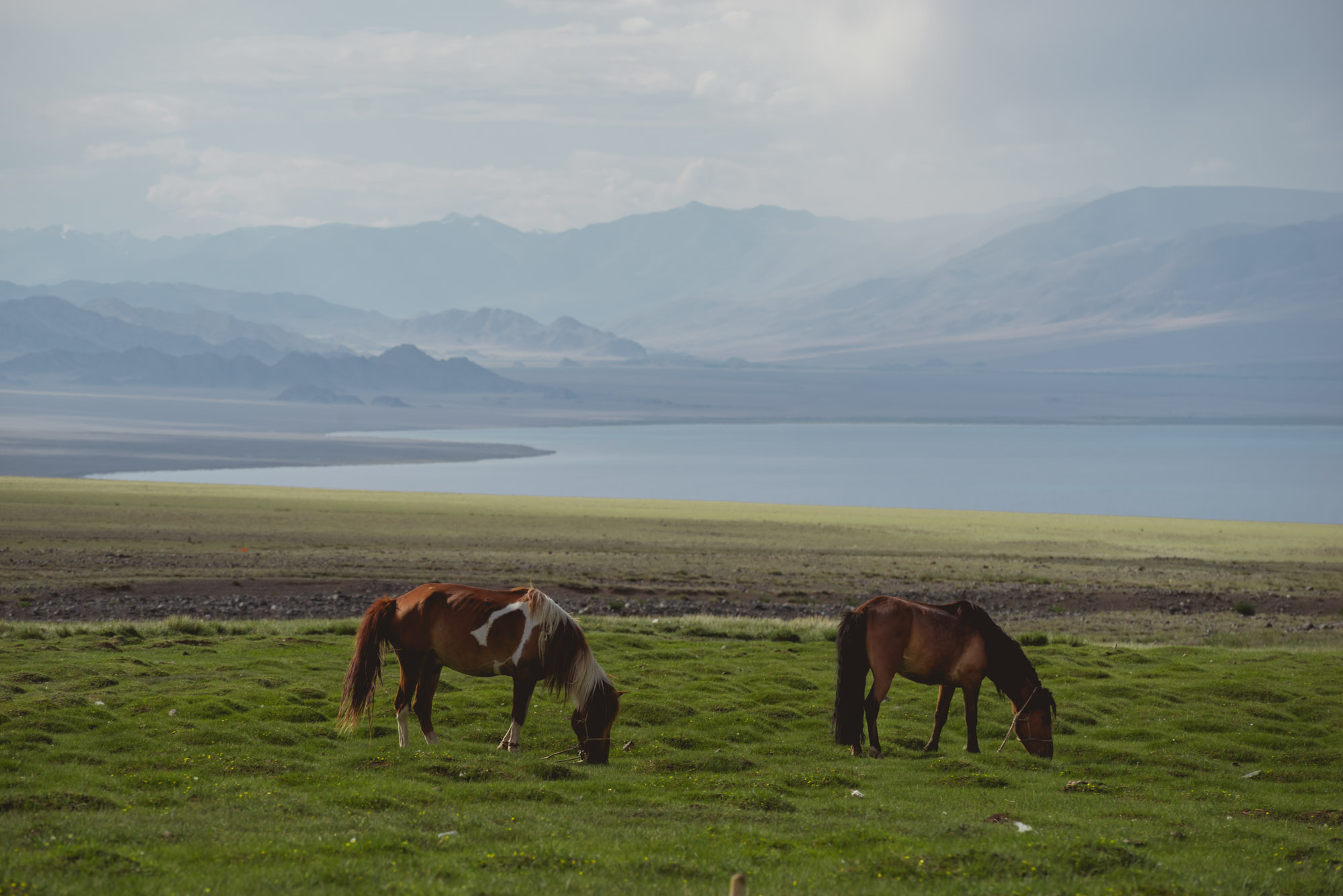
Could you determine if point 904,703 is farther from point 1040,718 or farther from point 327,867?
point 327,867

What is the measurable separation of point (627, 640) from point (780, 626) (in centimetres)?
491

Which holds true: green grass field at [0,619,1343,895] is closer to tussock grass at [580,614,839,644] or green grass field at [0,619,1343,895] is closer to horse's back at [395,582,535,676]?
horse's back at [395,582,535,676]

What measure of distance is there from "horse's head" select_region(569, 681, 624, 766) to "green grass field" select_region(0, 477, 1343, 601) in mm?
20686

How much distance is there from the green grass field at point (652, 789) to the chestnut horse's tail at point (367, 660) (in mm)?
497

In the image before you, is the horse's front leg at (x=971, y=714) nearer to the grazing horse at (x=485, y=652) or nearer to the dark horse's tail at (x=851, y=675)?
the dark horse's tail at (x=851, y=675)

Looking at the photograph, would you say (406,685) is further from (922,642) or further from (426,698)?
(922,642)

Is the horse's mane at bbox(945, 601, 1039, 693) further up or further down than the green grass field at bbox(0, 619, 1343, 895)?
further up

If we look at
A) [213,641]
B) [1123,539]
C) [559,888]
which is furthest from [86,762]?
[1123,539]

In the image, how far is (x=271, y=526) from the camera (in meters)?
51.9

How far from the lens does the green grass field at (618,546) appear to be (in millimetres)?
34844

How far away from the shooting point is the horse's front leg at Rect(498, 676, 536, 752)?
36.2 feet

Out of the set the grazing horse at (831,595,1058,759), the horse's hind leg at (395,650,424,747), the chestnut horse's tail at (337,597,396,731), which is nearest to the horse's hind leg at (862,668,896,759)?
the grazing horse at (831,595,1058,759)

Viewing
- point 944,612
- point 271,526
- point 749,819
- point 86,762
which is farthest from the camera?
point 271,526

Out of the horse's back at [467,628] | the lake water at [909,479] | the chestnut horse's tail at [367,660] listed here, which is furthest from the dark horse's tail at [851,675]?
the lake water at [909,479]
